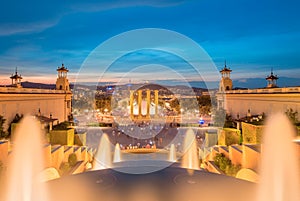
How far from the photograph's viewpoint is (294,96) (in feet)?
60.0

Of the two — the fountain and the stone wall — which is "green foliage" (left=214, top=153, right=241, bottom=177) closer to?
the fountain

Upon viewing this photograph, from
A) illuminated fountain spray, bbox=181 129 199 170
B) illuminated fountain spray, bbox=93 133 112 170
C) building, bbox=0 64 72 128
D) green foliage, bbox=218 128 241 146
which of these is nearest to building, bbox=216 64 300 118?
green foliage, bbox=218 128 241 146

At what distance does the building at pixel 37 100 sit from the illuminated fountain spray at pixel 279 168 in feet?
54.0

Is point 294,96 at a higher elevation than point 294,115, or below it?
higher

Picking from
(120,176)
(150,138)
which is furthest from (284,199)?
(150,138)

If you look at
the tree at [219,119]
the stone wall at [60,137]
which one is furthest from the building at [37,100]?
the tree at [219,119]

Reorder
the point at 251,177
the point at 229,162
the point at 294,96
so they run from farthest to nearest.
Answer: the point at 294,96
the point at 229,162
the point at 251,177

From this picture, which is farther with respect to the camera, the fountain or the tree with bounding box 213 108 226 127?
the tree with bounding box 213 108 226 127

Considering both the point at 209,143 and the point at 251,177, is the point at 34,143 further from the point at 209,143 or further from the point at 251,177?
the point at 209,143

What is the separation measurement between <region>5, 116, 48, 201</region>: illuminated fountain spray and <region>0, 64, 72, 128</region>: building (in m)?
10.1

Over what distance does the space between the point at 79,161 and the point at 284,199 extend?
10.1m

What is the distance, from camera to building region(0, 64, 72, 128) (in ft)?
60.7

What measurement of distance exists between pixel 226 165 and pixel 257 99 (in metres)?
15.1

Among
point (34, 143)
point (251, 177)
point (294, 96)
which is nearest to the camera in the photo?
point (34, 143)
